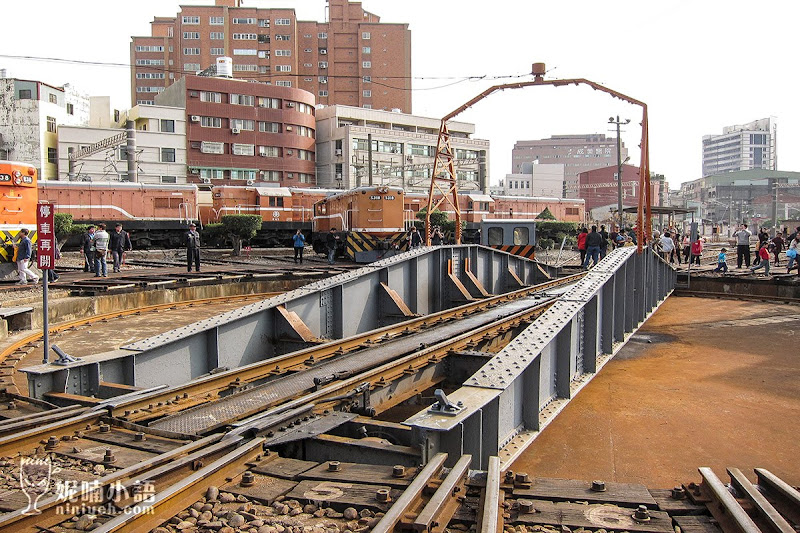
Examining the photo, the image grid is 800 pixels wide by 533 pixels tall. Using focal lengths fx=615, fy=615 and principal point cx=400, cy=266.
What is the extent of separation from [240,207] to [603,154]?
148931 millimetres

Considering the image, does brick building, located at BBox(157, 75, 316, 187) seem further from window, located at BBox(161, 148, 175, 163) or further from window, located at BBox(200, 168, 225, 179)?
window, located at BBox(161, 148, 175, 163)

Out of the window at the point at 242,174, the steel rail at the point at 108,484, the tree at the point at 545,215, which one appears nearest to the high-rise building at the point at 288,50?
the window at the point at 242,174

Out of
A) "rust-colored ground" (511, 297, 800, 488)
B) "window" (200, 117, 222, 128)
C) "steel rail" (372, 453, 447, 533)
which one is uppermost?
"window" (200, 117, 222, 128)

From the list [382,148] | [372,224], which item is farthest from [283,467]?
[382,148]

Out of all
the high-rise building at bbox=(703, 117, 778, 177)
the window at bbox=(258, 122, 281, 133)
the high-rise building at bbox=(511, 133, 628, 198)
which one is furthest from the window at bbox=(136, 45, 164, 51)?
the high-rise building at bbox=(703, 117, 778, 177)

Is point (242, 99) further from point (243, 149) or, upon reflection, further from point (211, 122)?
point (243, 149)

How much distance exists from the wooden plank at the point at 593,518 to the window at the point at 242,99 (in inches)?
2216

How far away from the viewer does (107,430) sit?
450cm

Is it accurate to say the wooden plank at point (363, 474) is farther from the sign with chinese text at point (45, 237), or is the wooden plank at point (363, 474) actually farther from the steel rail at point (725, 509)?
the sign with chinese text at point (45, 237)

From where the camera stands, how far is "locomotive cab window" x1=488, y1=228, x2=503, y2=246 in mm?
19469

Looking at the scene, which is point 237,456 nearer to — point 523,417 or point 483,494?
point 483,494

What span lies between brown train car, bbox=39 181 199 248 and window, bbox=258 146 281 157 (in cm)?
2696

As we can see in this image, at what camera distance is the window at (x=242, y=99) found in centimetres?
5484

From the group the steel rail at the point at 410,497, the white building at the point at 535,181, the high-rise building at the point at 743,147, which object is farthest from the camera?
the high-rise building at the point at 743,147
